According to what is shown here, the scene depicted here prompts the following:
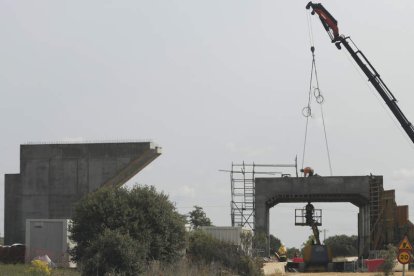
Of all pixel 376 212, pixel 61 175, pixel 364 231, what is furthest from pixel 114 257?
pixel 364 231

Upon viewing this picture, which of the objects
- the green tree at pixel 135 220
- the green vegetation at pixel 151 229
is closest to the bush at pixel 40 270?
the green vegetation at pixel 151 229

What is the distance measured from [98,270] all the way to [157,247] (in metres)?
6.33

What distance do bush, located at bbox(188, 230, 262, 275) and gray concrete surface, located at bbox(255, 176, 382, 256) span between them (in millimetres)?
25798

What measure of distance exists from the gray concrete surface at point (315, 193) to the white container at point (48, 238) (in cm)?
2072

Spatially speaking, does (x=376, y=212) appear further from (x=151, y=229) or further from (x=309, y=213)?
(x=151, y=229)

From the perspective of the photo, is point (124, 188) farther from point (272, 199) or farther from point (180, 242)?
point (272, 199)

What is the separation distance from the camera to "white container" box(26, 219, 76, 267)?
145 feet

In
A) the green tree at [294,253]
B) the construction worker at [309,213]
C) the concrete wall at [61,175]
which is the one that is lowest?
the green tree at [294,253]

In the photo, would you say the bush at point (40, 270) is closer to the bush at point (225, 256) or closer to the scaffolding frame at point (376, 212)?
the bush at point (225, 256)

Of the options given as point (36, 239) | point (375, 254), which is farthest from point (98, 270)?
point (375, 254)

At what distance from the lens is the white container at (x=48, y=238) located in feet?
145

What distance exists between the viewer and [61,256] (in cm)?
4266

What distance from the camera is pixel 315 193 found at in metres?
62.6

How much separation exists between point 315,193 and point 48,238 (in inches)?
981
